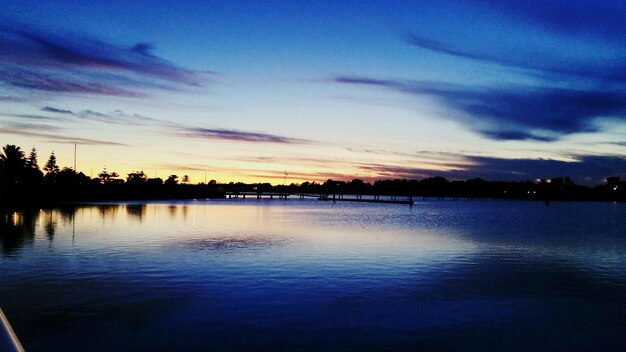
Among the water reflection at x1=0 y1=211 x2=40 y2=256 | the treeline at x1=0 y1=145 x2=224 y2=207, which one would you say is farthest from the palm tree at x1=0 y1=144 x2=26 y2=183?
the water reflection at x1=0 y1=211 x2=40 y2=256

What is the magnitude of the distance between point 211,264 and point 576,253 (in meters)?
25.4

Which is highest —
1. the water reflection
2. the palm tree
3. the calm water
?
the palm tree

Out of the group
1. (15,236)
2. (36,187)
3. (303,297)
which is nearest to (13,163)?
(36,187)

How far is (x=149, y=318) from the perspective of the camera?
569 inches

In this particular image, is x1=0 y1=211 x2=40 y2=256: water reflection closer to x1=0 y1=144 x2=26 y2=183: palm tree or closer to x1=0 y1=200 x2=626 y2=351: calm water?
x1=0 y1=200 x2=626 y2=351: calm water

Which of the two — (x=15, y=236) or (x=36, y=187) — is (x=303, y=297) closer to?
(x=15, y=236)

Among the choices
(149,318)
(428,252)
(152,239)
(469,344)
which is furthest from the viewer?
(152,239)

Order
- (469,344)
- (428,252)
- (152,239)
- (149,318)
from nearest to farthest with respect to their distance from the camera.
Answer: (469,344)
(149,318)
(428,252)
(152,239)

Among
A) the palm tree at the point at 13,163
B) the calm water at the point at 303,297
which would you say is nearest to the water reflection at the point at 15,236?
the calm water at the point at 303,297

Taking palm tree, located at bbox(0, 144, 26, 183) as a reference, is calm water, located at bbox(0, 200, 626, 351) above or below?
below

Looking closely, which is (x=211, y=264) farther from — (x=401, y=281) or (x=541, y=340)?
(x=541, y=340)

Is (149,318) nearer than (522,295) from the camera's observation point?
Yes

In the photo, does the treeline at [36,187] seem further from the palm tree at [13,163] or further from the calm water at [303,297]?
the calm water at [303,297]

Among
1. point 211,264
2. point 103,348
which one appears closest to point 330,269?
point 211,264
